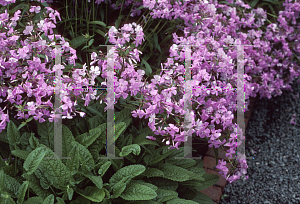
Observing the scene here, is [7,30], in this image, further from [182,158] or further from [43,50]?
[182,158]

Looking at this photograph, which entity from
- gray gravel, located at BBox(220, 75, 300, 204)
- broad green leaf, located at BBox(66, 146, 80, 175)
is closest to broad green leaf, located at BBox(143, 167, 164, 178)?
broad green leaf, located at BBox(66, 146, 80, 175)

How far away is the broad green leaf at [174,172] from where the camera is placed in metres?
1.84

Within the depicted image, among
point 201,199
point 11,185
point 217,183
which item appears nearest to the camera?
point 11,185

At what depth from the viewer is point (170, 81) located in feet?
5.83

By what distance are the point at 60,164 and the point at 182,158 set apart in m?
0.74

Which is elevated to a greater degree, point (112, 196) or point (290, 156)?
point (112, 196)

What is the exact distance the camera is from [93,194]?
5.40 feet

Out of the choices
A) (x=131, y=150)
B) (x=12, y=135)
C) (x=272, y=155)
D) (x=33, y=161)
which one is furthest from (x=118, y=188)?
(x=272, y=155)

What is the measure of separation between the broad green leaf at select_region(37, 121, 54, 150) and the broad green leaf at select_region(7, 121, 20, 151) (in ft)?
0.39

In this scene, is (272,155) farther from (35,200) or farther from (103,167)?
(35,200)

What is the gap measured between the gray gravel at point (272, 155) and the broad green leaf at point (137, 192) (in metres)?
1.13

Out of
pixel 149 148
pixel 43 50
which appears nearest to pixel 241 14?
pixel 149 148

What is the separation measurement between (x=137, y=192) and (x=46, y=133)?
65cm

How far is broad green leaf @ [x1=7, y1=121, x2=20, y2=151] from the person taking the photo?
72.6 inches
